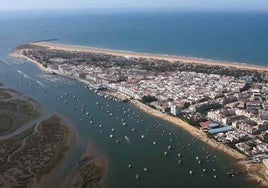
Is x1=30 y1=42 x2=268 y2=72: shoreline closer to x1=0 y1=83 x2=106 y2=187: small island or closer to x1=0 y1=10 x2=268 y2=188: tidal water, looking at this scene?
x1=0 y1=10 x2=268 y2=188: tidal water

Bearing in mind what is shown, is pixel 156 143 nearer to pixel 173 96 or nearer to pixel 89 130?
pixel 89 130

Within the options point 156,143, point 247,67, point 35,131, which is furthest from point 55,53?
point 156,143

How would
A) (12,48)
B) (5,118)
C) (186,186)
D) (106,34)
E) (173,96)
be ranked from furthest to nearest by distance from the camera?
(106,34)
(12,48)
(173,96)
(5,118)
(186,186)

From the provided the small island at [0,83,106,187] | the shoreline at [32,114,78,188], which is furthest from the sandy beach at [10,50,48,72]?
the shoreline at [32,114,78,188]

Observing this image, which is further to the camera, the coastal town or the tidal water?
the coastal town

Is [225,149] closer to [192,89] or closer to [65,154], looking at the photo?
[65,154]

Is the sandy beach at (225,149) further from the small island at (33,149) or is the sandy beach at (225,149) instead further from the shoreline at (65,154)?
the small island at (33,149)

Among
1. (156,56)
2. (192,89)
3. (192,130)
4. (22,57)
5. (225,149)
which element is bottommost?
(22,57)

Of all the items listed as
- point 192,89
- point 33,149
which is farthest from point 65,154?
point 192,89
